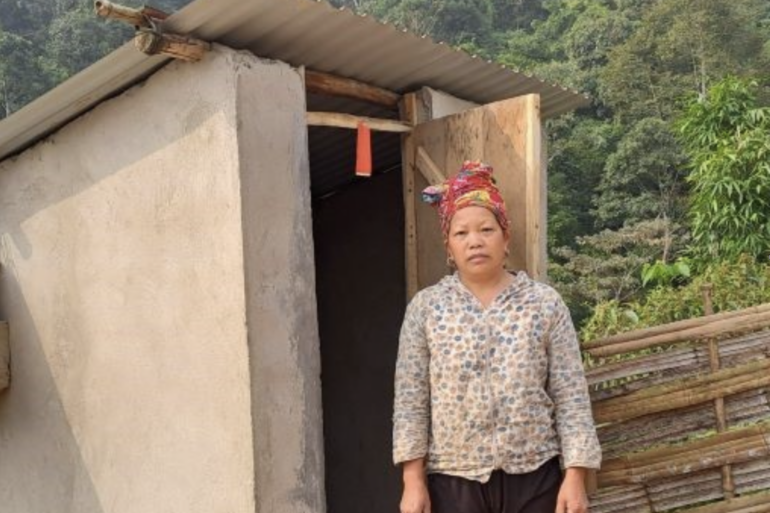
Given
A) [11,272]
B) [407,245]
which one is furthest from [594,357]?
[11,272]

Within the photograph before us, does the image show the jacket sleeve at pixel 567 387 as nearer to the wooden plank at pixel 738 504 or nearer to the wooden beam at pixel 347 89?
the wooden plank at pixel 738 504

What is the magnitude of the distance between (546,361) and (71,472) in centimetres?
198

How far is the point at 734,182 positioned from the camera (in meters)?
11.0

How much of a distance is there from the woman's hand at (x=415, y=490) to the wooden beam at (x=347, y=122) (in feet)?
4.44

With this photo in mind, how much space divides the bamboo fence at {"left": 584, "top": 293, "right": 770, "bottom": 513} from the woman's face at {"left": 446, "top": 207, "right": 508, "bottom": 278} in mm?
1013

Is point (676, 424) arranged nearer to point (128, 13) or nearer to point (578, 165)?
point (128, 13)

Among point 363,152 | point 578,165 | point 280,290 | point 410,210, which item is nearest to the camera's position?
point 280,290

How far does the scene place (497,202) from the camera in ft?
8.98

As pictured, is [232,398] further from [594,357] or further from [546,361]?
[594,357]

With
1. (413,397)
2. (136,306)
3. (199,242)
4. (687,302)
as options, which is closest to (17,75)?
(687,302)

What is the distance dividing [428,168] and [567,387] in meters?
1.36

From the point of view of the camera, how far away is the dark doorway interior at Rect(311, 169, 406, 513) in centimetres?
532

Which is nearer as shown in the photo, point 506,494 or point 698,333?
point 506,494

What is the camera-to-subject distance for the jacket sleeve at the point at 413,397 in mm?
2615
